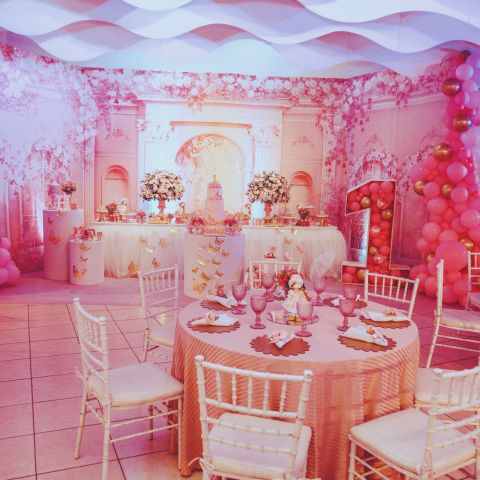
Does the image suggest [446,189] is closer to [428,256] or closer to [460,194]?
[460,194]

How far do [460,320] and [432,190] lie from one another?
2.70 metres

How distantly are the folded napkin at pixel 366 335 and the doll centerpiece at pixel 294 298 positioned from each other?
0.35 m

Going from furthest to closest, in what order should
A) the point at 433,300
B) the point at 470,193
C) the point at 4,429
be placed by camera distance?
1. the point at 433,300
2. the point at 470,193
3. the point at 4,429

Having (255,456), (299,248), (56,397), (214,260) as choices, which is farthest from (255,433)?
(299,248)

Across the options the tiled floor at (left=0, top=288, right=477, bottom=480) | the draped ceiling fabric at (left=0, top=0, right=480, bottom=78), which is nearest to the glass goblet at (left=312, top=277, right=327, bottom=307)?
the tiled floor at (left=0, top=288, right=477, bottom=480)

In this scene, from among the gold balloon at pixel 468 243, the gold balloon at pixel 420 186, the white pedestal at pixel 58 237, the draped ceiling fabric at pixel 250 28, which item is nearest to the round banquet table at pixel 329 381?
the draped ceiling fabric at pixel 250 28

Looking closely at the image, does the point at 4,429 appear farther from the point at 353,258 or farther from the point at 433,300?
the point at 353,258

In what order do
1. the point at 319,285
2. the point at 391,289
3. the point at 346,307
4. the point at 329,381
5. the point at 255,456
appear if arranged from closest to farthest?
the point at 255,456
the point at 329,381
the point at 346,307
the point at 319,285
the point at 391,289

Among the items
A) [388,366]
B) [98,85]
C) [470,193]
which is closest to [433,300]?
[470,193]

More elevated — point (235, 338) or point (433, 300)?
point (235, 338)

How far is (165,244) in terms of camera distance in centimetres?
724

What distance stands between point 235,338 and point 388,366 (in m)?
0.78

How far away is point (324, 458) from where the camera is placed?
238cm

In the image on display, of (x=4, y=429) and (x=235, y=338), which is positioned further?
(x=4, y=429)
